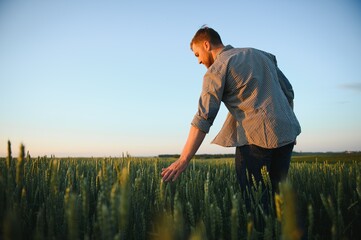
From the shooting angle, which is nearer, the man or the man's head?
the man

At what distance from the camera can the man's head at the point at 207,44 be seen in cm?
284

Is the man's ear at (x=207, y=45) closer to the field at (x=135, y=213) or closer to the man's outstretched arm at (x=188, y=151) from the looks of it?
the man's outstretched arm at (x=188, y=151)

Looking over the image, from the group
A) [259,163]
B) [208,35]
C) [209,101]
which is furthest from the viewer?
[208,35]

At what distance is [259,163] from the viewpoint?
2.54 metres

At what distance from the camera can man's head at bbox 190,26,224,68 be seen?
9.32ft

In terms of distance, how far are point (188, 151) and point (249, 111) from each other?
28.1 inches

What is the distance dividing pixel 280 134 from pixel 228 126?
2.01 ft

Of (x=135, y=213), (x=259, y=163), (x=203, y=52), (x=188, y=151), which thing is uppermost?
(x=203, y=52)

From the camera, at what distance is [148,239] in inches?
59.4

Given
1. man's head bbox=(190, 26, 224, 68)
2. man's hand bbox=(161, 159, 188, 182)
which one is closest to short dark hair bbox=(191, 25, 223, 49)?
man's head bbox=(190, 26, 224, 68)

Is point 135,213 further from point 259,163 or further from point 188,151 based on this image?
point 259,163

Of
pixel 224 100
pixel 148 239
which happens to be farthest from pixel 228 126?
pixel 148 239

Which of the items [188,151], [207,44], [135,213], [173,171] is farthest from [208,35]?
[135,213]

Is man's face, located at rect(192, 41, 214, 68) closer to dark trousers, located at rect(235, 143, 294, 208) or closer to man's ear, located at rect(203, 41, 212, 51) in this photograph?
man's ear, located at rect(203, 41, 212, 51)
